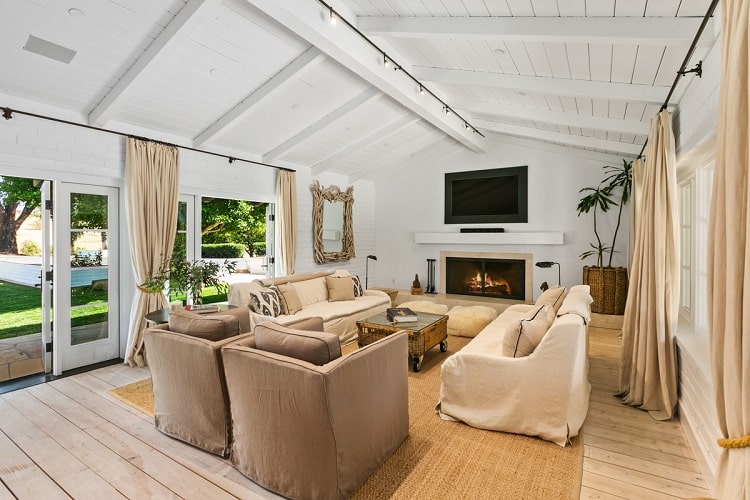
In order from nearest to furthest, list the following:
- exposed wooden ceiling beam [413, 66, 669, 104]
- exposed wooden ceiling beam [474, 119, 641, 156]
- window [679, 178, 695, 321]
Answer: exposed wooden ceiling beam [413, 66, 669, 104] < window [679, 178, 695, 321] < exposed wooden ceiling beam [474, 119, 641, 156]

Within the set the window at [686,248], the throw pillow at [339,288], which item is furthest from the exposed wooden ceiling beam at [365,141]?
the window at [686,248]

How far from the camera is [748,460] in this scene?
1.16 m

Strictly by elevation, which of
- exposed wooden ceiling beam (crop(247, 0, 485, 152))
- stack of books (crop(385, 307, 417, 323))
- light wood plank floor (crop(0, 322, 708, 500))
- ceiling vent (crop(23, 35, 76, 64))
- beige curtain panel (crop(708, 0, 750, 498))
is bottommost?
light wood plank floor (crop(0, 322, 708, 500))

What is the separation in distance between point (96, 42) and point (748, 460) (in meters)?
4.30

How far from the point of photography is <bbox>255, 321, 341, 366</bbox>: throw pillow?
6.76ft

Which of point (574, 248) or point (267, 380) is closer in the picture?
point (267, 380)

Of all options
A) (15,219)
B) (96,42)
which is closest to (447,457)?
(96,42)

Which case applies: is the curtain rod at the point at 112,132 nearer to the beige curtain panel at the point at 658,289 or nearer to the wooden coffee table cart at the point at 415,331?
the wooden coffee table cart at the point at 415,331

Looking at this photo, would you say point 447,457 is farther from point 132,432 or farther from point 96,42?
point 96,42

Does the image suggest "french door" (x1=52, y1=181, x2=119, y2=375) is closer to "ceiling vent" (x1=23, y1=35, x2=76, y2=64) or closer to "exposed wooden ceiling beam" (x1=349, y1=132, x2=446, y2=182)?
"ceiling vent" (x1=23, y1=35, x2=76, y2=64)

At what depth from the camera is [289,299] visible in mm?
4660

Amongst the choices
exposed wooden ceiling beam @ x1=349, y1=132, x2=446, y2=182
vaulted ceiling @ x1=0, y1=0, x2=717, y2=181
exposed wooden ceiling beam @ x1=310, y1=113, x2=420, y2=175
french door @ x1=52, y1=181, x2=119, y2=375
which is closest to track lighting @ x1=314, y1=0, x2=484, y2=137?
vaulted ceiling @ x1=0, y1=0, x2=717, y2=181

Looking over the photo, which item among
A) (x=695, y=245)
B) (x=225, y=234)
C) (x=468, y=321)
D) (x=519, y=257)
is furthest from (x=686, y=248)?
(x=225, y=234)

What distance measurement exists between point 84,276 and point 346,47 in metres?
3.45
